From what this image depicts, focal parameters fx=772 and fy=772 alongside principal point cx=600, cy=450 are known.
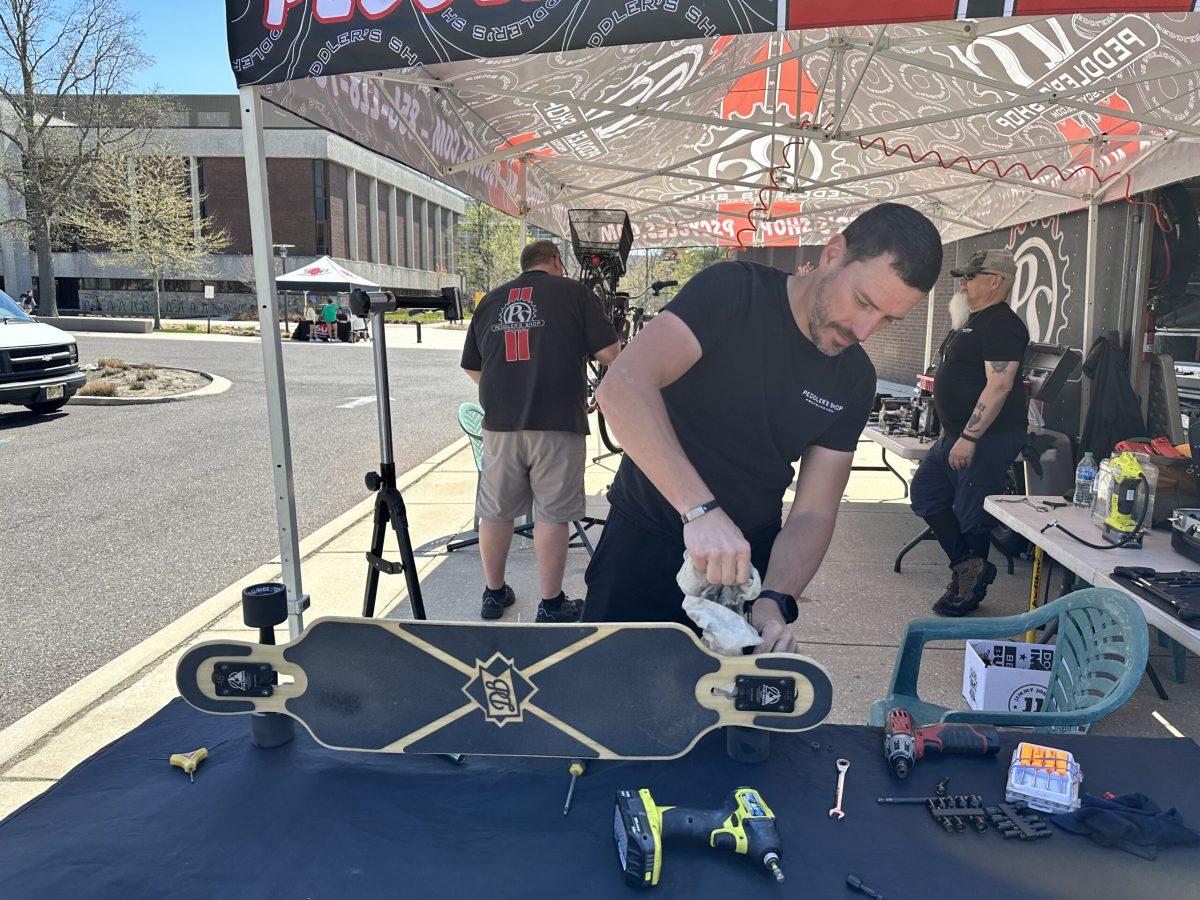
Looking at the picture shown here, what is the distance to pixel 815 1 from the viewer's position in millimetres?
1804

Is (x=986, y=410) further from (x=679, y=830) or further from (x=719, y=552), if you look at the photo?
(x=679, y=830)

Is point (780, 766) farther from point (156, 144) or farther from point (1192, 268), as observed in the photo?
point (156, 144)

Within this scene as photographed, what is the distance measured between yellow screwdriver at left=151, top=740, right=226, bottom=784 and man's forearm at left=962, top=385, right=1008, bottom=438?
3.90 meters

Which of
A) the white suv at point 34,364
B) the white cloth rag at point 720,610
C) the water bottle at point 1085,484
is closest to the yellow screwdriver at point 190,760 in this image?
the white cloth rag at point 720,610

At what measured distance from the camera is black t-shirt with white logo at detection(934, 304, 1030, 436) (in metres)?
4.02

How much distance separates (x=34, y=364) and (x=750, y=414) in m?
11.4

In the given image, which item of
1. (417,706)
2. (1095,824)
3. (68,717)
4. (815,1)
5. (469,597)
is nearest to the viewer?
(1095,824)

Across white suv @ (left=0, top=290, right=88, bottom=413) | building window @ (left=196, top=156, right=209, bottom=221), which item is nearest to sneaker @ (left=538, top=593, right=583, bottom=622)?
white suv @ (left=0, top=290, right=88, bottom=413)

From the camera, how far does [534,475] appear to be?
3826 millimetres

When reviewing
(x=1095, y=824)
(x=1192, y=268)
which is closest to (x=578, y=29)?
(x=1095, y=824)

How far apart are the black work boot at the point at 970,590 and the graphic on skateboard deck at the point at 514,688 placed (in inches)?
123

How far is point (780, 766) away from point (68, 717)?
2.93 metres

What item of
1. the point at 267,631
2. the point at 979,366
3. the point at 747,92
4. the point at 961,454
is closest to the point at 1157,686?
the point at 961,454

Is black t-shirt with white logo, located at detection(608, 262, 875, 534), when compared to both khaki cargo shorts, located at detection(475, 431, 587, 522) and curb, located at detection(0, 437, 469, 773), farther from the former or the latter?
curb, located at detection(0, 437, 469, 773)
